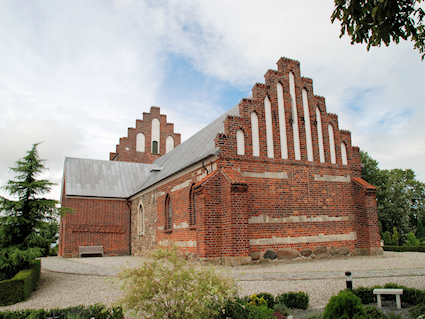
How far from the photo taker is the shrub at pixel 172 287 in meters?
4.36

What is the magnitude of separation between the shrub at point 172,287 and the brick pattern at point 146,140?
27.0 metres

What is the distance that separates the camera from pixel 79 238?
73.8 ft

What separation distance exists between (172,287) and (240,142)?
9.67 m

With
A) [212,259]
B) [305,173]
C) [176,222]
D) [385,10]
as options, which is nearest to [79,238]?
[176,222]

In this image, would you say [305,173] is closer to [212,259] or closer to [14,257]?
[212,259]

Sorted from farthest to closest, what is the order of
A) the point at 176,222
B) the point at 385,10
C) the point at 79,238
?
1. the point at 79,238
2. the point at 176,222
3. the point at 385,10

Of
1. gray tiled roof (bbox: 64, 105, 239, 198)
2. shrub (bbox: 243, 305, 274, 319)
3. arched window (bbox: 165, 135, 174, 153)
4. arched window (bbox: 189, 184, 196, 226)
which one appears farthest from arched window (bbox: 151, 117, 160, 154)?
shrub (bbox: 243, 305, 274, 319)

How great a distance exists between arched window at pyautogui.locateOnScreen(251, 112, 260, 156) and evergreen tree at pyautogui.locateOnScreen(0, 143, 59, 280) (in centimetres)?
780

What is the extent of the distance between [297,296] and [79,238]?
19.8 meters

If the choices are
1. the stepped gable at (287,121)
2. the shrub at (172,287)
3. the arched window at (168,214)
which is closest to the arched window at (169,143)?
the arched window at (168,214)

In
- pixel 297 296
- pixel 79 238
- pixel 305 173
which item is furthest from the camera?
pixel 79 238

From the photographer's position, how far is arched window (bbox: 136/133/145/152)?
3134 cm

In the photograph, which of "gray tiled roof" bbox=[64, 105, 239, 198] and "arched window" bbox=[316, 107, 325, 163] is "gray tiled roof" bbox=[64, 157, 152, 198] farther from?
"arched window" bbox=[316, 107, 325, 163]

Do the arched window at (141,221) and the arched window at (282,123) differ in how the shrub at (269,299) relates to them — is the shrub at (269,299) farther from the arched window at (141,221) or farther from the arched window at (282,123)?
the arched window at (141,221)
